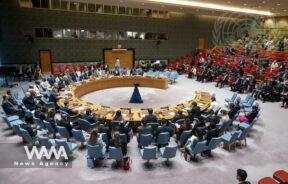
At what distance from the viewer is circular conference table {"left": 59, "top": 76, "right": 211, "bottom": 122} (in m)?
10.1

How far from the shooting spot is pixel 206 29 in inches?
1117

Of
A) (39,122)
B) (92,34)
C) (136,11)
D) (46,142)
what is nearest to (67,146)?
(46,142)

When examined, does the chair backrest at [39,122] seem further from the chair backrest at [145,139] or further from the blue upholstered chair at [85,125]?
the chair backrest at [145,139]

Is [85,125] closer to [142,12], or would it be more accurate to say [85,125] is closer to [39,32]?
[39,32]

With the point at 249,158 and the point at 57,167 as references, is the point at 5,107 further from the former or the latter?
the point at 249,158

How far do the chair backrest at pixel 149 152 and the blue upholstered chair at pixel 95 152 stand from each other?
1.27m

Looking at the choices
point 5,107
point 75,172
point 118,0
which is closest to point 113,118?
point 75,172

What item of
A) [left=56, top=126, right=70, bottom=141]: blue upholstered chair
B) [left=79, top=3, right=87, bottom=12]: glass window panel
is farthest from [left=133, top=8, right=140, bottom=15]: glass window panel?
[left=56, top=126, right=70, bottom=141]: blue upholstered chair

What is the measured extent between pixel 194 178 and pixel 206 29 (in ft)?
79.1

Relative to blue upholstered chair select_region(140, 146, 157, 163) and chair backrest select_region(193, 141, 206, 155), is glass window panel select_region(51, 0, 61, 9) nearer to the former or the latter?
blue upholstered chair select_region(140, 146, 157, 163)

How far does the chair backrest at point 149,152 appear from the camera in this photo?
Result: 23.8 feet

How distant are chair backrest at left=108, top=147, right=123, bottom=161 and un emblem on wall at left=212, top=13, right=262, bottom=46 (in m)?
25.1

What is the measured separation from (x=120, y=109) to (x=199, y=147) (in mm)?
4221

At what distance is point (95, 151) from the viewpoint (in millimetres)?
7312
